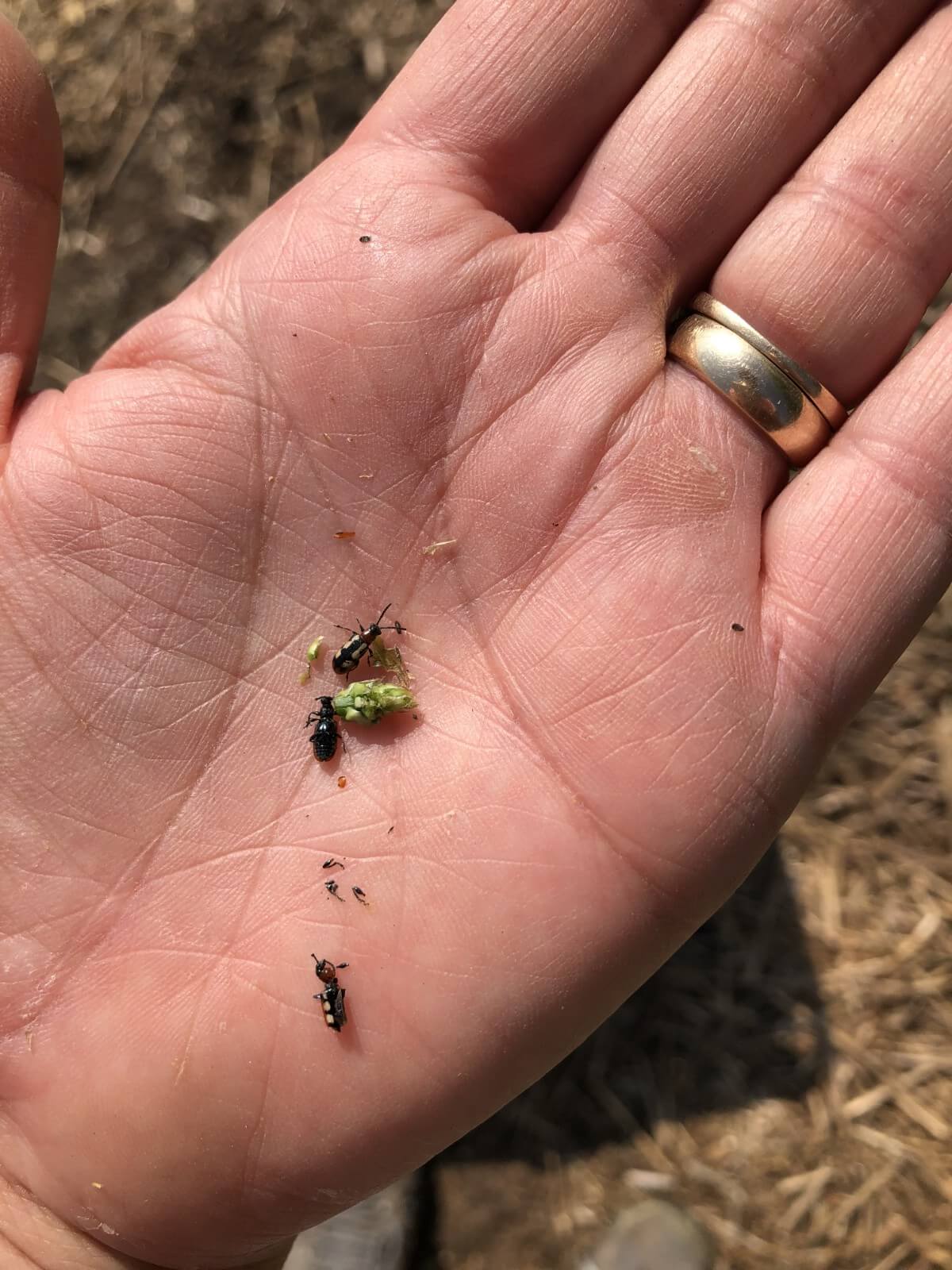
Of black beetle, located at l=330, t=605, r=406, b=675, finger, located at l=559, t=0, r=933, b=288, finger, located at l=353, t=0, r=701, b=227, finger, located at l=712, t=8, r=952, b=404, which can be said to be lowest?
black beetle, located at l=330, t=605, r=406, b=675

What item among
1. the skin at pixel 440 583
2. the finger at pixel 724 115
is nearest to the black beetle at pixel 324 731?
the skin at pixel 440 583

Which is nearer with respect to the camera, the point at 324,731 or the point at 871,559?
the point at 871,559

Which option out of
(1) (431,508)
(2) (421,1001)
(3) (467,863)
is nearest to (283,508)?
(1) (431,508)

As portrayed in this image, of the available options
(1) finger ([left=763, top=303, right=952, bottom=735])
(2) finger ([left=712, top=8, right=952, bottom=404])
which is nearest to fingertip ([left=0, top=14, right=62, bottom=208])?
(2) finger ([left=712, top=8, right=952, bottom=404])

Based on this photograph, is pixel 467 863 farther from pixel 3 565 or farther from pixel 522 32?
pixel 522 32

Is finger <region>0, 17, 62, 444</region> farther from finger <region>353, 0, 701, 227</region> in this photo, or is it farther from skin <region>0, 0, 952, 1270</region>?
finger <region>353, 0, 701, 227</region>

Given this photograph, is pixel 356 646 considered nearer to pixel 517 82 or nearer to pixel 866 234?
pixel 517 82

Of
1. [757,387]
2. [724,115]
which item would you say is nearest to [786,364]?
[757,387]
